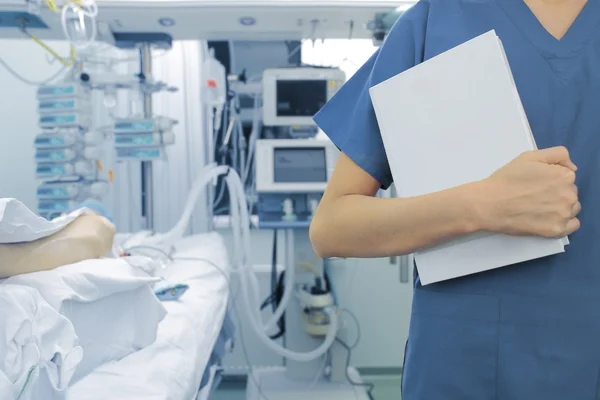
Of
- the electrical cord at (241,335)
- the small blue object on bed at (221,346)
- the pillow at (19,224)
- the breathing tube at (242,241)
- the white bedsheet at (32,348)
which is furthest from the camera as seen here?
the breathing tube at (242,241)

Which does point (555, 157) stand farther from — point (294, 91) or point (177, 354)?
point (294, 91)

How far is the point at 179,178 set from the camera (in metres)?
2.97

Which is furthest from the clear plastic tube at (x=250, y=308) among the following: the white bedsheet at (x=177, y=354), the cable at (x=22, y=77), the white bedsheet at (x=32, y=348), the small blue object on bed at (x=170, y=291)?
the white bedsheet at (x=32, y=348)

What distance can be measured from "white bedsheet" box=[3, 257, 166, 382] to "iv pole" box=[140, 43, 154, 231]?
147 centimetres

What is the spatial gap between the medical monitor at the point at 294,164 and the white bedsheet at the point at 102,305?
114 cm

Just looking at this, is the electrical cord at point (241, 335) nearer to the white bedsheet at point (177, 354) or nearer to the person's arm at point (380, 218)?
the white bedsheet at point (177, 354)

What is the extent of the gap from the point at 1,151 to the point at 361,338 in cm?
217

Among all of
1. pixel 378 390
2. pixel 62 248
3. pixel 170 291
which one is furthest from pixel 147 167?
pixel 378 390

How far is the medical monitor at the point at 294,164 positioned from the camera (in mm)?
2328

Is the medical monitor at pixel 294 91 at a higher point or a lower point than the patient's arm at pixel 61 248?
higher

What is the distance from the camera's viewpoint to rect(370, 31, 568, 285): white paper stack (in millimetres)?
628

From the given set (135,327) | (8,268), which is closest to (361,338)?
(135,327)

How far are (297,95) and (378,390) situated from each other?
164 cm

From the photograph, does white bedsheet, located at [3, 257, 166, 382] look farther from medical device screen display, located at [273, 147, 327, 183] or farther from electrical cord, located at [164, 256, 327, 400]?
medical device screen display, located at [273, 147, 327, 183]
